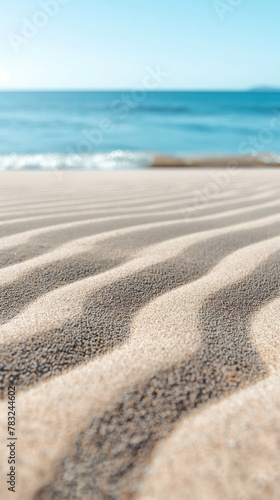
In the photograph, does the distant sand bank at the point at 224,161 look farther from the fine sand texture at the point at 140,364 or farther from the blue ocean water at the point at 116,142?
the fine sand texture at the point at 140,364

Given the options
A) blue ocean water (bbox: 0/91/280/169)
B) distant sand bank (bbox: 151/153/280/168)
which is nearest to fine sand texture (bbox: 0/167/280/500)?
distant sand bank (bbox: 151/153/280/168)

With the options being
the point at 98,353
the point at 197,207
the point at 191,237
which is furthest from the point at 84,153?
the point at 98,353

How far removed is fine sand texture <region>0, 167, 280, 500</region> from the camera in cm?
46

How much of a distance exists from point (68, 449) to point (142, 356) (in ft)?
0.71

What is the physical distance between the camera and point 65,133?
1505 cm

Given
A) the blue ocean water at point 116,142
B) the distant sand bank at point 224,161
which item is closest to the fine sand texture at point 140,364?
the distant sand bank at point 224,161

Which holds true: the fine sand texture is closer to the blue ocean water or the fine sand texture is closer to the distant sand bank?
the distant sand bank

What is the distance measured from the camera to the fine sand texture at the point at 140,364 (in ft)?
1.50

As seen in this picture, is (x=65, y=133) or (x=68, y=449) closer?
(x=68, y=449)

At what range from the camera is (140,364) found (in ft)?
2.10

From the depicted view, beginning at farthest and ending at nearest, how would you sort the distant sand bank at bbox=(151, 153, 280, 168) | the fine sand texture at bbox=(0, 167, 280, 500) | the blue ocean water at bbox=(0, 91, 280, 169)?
the blue ocean water at bbox=(0, 91, 280, 169), the distant sand bank at bbox=(151, 153, 280, 168), the fine sand texture at bbox=(0, 167, 280, 500)

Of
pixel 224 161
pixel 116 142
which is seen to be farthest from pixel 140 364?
pixel 116 142

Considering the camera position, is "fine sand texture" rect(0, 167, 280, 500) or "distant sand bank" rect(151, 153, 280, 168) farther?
"distant sand bank" rect(151, 153, 280, 168)

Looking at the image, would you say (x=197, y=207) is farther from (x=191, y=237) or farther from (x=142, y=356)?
(x=142, y=356)
